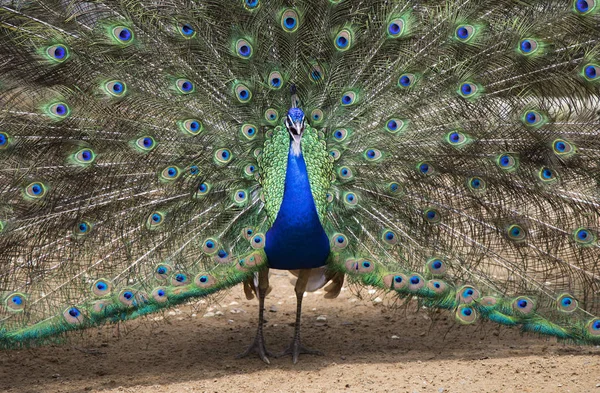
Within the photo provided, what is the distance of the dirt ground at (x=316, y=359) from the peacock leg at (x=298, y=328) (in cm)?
6

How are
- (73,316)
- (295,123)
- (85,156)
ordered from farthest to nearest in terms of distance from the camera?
(85,156), (73,316), (295,123)

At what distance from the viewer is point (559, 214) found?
4.80 m

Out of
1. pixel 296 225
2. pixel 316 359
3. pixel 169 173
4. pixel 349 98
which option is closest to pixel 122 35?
pixel 169 173

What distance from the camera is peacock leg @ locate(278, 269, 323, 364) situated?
500 centimetres

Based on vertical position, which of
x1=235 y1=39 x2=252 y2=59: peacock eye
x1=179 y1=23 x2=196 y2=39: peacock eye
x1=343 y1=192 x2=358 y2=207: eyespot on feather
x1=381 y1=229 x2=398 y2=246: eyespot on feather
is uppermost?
x1=179 y1=23 x2=196 y2=39: peacock eye

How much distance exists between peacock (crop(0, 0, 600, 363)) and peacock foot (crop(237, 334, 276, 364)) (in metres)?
0.65

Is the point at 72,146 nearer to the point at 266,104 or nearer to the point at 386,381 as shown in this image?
the point at 266,104

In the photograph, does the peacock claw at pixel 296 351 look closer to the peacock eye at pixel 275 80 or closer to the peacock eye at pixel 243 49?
the peacock eye at pixel 275 80

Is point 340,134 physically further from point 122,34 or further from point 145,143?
point 122,34

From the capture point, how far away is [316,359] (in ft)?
16.8

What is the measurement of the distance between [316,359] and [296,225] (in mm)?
1053

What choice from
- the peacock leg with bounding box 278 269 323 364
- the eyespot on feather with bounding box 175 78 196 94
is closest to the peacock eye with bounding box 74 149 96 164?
the eyespot on feather with bounding box 175 78 196 94

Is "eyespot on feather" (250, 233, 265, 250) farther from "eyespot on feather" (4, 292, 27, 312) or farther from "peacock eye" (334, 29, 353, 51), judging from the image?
"eyespot on feather" (4, 292, 27, 312)

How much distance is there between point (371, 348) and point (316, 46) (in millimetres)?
2005
